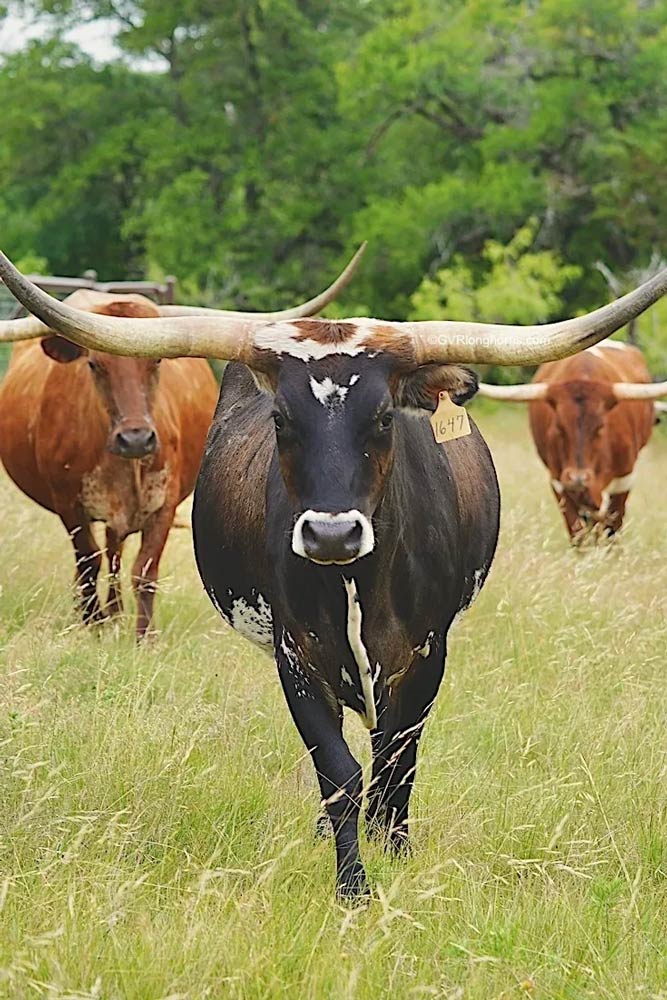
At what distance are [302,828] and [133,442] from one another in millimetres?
2480

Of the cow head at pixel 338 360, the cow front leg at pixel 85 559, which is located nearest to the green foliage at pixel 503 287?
the cow front leg at pixel 85 559

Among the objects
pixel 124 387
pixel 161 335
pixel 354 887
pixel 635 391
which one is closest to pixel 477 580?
pixel 354 887

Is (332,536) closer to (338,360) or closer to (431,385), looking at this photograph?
(338,360)

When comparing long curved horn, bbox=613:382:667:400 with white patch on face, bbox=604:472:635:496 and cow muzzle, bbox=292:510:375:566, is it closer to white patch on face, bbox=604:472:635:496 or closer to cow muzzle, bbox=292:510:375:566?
white patch on face, bbox=604:472:635:496

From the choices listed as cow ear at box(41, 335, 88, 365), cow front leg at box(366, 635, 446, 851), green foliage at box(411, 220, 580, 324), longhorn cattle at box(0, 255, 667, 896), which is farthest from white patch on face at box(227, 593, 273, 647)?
green foliage at box(411, 220, 580, 324)

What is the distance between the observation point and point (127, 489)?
6.64 meters

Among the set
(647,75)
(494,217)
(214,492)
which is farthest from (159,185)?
(214,492)

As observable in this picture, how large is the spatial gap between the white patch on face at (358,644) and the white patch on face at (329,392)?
504 millimetres

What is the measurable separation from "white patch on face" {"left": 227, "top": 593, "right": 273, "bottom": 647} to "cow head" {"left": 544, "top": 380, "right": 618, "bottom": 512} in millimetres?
4866

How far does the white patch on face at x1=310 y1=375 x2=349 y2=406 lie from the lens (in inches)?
137

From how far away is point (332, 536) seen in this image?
328 cm

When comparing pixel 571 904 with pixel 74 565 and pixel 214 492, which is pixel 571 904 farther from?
pixel 74 565

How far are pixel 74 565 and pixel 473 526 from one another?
130 inches

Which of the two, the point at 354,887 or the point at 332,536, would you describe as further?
the point at 354,887
